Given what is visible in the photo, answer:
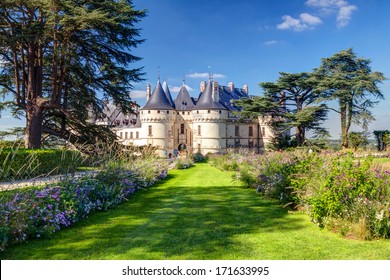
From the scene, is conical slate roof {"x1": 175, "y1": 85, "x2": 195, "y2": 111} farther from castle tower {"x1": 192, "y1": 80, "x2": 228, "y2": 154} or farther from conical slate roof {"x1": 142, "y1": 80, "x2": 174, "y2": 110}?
conical slate roof {"x1": 142, "y1": 80, "x2": 174, "y2": 110}

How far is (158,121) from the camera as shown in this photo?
3975 cm

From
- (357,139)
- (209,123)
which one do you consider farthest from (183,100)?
(357,139)

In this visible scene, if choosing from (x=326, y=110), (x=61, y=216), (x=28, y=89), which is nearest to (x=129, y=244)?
A: (x=61, y=216)

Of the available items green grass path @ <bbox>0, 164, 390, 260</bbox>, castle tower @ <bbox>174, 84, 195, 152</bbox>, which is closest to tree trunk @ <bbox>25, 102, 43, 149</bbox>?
green grass path @ <bbox>0, 164, 390, 260</bbox>

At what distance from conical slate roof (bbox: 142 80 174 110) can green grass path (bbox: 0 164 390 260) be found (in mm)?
32812

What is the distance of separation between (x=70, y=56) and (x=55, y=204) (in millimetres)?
12085

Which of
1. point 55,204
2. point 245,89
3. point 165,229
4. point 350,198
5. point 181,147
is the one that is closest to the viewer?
point 350,198

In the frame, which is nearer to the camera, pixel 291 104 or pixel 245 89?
pixel 291 104

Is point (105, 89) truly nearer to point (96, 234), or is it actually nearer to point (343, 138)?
point (96, 234)

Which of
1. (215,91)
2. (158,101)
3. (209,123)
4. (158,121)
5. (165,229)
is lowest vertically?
(165,229)

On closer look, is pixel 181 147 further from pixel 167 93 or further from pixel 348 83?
pixel 348 83

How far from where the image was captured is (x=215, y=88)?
1608 inches

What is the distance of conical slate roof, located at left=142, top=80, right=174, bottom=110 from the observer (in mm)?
39656

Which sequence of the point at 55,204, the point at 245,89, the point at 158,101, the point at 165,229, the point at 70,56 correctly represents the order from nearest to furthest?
the point at 165,229, the point at 55,204, the point at 70,56, the point at 158,101, the point at 245,89
